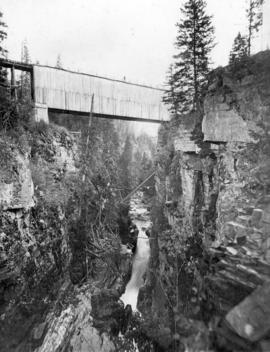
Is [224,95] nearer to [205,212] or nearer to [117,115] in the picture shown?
[205,212]

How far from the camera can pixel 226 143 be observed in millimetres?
11438

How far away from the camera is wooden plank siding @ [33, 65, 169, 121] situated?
16.8 metres

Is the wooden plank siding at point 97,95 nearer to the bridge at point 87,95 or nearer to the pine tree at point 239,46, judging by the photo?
the bridge at point 87,95

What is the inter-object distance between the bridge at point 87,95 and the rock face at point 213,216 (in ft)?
13.1

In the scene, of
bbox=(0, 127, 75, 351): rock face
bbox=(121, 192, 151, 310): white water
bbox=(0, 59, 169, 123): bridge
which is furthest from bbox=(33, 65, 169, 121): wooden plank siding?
bbox=(121, 192, 151, 310): white water

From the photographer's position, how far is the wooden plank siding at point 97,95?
16.8 m

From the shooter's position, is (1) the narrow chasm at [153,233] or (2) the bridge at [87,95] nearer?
(1) the narrow chasm at [153,233]

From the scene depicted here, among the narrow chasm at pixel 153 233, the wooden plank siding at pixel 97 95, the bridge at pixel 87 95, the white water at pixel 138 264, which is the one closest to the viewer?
the narrow chasm at pixel 153 233

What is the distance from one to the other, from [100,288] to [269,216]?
43.1 feet

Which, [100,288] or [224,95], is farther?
[100,288]

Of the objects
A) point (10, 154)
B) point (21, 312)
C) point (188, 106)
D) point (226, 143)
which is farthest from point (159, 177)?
point (21, 312)

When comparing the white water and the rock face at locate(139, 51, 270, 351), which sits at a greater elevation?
the rock face at locate(139, 51, 270, 351)

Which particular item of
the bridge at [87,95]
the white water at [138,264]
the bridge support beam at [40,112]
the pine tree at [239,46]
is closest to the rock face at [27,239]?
the bridge support beam at [40,112]

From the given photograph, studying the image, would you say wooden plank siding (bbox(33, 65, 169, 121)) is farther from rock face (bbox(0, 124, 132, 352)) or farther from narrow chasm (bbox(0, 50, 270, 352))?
rock face (bbox(0, 124, 132, 352))
